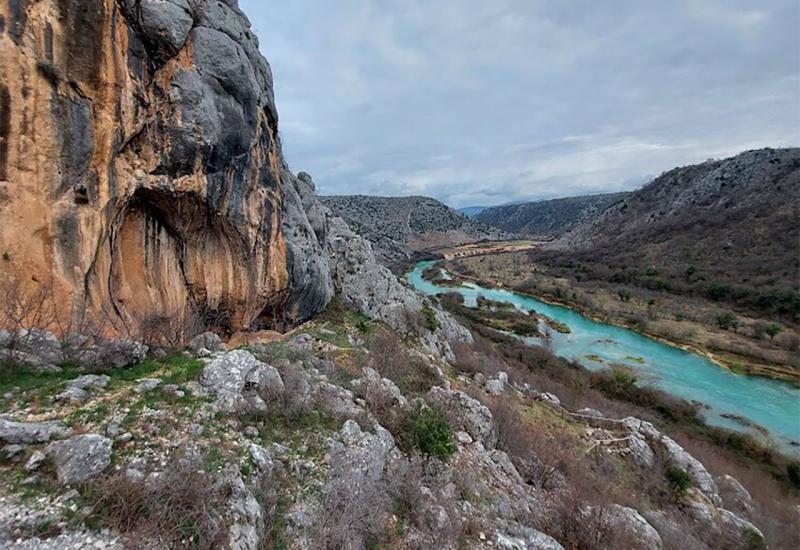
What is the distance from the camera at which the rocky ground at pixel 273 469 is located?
4.45 metres

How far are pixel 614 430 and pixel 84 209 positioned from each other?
20.0m

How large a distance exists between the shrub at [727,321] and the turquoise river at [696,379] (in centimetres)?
785

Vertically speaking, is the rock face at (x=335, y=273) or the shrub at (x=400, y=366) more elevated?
the rock face at (x=335, y=273)

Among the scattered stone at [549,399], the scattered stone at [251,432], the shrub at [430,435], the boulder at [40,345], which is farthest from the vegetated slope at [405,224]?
the scattered stone at [251,432]

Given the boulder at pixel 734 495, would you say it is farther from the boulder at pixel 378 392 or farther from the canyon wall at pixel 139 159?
the canyon wall at pixel 139 159

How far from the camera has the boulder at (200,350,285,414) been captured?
7.15m

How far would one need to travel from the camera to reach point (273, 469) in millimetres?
6125

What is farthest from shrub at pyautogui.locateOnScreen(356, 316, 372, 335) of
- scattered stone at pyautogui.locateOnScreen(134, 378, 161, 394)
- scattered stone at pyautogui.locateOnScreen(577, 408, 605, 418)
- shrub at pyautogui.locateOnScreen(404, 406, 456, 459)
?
scattered stone at pyautogui.locateOnScreen(134, 378, 161, 394)

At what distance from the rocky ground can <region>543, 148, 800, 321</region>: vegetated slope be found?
45.9m

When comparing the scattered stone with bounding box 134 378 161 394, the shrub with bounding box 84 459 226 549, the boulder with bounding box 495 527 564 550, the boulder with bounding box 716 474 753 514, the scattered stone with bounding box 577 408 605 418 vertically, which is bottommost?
the boulder with bounding box 716 474 753 514

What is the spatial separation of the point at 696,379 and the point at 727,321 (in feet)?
48.0

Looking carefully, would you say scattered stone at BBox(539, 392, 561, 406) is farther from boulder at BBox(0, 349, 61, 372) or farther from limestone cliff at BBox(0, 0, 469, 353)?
boulder at BBox(0, 349, 61, 372)

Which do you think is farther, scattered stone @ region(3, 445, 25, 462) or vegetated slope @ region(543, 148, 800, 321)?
vegetated slope @ region(543, 148, 800, 321)

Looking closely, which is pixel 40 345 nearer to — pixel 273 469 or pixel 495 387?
pixel 273 469
